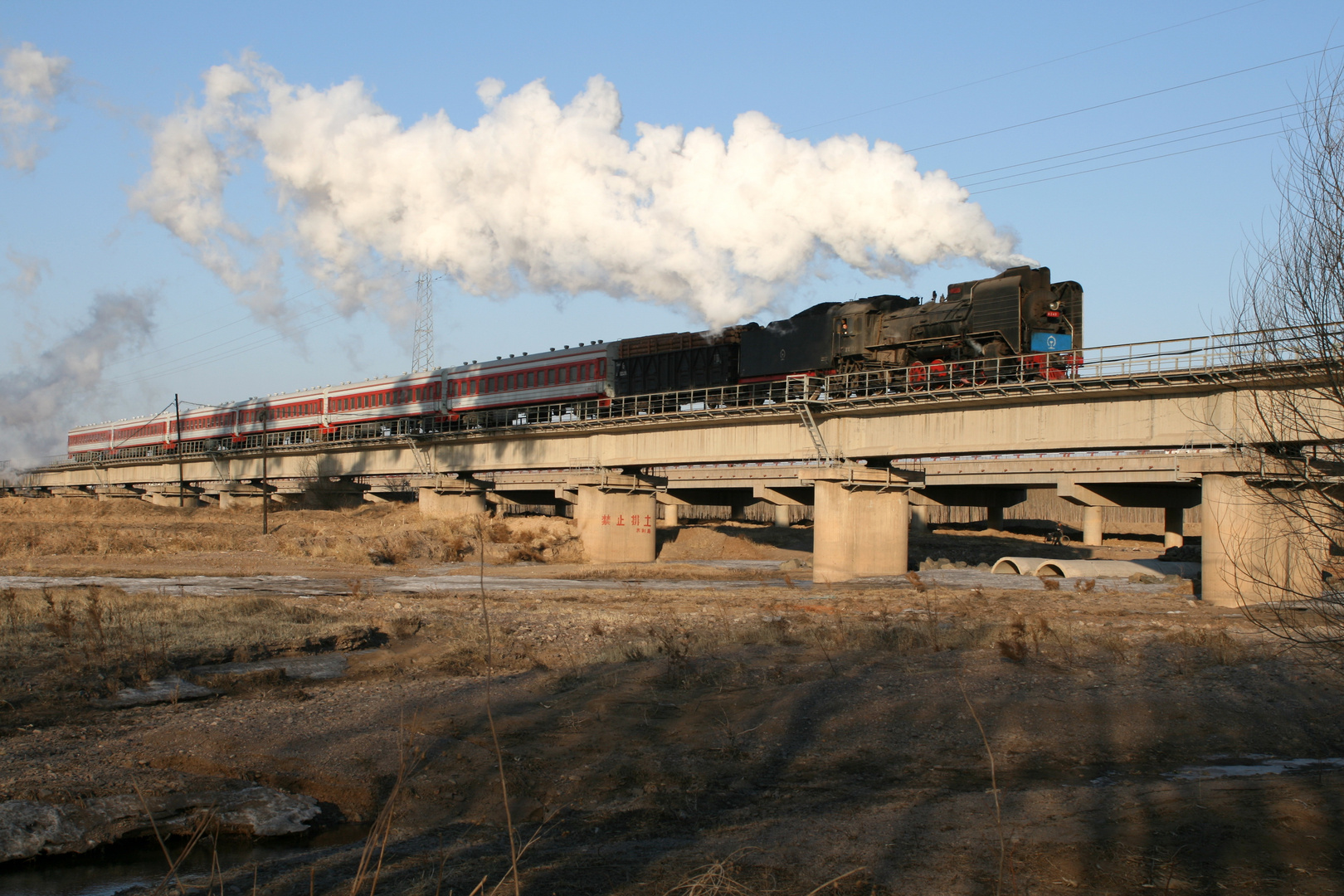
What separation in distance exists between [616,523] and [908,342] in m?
19.1

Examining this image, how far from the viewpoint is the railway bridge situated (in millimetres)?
23219

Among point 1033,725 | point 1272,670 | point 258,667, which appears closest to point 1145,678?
point 1272,670

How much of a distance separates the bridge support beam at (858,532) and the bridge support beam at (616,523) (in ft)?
42.3

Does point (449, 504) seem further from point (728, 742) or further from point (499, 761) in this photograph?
point (499, 761)

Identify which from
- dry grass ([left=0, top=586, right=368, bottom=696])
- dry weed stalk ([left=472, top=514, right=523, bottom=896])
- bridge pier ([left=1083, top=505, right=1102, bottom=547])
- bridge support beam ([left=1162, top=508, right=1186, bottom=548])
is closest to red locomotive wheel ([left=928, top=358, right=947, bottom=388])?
dry weed stalk ([left=472, top=514, right=523, bottom=896])

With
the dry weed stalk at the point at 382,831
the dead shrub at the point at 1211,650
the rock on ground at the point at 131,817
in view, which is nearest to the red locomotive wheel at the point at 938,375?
the dead shrub at the point at 1211,650

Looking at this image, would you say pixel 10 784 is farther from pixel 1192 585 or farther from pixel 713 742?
A: pixel 1192 585

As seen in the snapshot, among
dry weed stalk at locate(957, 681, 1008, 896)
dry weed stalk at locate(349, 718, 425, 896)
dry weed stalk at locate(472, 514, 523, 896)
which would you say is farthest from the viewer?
dry weed stalk at locate(957, 681, 1008, 896)

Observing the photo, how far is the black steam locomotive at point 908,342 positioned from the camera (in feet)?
93.4

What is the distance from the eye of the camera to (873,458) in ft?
112

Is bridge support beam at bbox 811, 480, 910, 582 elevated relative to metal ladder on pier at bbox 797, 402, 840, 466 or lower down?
lower down

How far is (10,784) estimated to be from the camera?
27.4 feet

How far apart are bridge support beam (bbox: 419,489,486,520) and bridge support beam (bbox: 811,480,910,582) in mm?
26790

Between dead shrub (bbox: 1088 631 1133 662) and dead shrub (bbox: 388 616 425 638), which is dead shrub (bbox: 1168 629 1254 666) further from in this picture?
dead shrub (bbox: 388 616 425 638)
